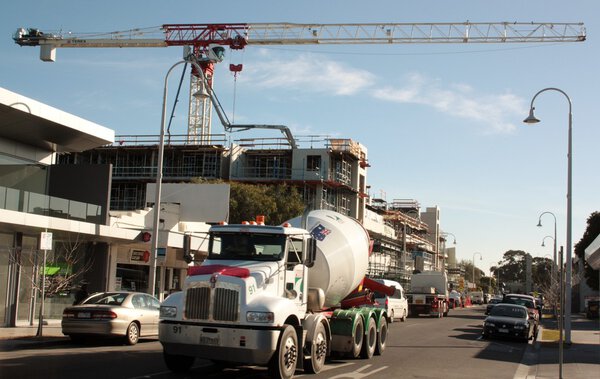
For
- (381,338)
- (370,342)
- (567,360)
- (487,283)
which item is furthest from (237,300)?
(487,283)

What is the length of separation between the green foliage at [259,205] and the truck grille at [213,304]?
42365 mm

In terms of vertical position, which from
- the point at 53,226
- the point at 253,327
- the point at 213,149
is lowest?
the point at 253,327

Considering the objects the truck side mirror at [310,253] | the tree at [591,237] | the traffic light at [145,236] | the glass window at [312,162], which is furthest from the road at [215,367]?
the tree at [591,237]

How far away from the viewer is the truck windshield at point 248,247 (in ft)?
43.3

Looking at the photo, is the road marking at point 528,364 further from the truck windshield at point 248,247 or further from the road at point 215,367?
the truck windshield at point 248,247

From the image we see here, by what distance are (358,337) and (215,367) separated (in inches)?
153

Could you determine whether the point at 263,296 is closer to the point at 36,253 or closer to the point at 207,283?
the point at 207,283

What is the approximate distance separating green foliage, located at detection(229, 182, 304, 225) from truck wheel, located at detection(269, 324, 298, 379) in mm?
42144

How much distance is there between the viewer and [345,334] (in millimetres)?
15820

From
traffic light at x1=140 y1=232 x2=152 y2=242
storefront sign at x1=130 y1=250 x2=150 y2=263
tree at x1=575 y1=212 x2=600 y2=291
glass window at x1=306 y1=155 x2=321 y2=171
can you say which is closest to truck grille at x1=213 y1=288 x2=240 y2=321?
traffic light at x1=140 y1=232 x2=152 y2=242

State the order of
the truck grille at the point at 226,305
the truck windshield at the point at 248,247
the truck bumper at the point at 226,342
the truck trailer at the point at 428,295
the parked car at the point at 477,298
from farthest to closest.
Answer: the parked car at the point at 477,298
the truck trailer at the point at 428,295
the truck windshield at the point at 248,247
the truck grille at the point at 226,305
the truck bumper at the point at 226,342

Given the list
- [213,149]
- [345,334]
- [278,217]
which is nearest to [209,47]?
[213,149]

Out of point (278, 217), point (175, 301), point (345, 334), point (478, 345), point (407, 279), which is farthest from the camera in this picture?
point (407, 279)

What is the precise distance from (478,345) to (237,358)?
1513 centimetres
